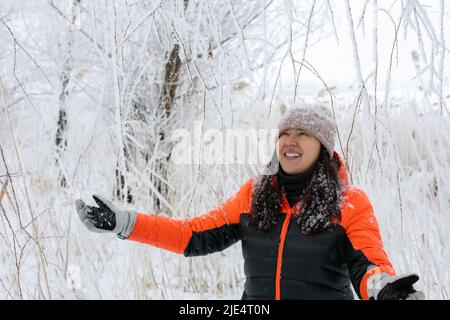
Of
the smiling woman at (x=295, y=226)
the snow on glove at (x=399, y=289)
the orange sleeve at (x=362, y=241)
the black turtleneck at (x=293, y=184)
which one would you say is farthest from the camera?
the black turtleneck at (x=293, y=184)

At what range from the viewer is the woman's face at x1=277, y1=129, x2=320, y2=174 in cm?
152

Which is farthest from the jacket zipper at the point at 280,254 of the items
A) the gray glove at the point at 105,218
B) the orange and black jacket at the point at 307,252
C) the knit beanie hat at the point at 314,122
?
the gray glove at the point at 105,218

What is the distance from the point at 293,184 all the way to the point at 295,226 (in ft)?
0.50

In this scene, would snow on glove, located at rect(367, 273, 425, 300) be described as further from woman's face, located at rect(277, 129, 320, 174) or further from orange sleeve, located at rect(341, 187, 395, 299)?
woman's face, located at rect(277, 129, 320, 174)

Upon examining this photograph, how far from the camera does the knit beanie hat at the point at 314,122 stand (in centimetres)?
155

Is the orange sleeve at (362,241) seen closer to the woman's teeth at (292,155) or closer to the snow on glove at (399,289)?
the snow on glove at (399,289)

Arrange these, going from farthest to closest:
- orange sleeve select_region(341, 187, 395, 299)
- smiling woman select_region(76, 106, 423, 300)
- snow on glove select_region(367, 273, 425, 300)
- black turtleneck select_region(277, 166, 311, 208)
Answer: black turtleneck select_region(277, 166, 311, 208) → smiling woman select_region(76, 106, 423, 300) → orange sleeve select_region(341, 187, 395, 299) → snow on glove select_region(367, 273, 425, 300)

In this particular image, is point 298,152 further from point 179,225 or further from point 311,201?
point 179,225

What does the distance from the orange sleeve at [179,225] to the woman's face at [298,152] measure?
0.20 meters

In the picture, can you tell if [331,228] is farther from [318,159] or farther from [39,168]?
[39,168]

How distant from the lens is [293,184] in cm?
152

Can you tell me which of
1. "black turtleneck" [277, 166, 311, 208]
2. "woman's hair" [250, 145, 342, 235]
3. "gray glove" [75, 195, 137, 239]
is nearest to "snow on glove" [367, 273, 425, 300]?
"woman's hair" [250, 145, 342, 235]

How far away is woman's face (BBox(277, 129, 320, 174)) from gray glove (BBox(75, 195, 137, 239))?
550mm
